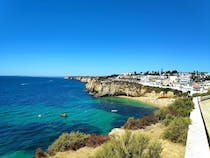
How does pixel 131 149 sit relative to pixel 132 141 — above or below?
below

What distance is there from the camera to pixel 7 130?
24.5 metres

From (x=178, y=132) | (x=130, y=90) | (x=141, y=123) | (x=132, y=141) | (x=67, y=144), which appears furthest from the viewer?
(x=130, y=90)

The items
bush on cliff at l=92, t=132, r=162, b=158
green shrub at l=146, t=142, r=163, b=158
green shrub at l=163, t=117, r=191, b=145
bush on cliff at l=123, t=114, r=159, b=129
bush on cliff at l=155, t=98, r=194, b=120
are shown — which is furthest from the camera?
bush on cliff at l=123, t=114, r=159, b=129

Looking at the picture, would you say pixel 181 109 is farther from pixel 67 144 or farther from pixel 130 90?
pixel 130 90

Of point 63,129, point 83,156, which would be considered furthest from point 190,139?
point 63,129

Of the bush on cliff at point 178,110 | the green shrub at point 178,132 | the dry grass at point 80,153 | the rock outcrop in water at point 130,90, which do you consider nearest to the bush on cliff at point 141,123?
the bush on cliff at point 178,110

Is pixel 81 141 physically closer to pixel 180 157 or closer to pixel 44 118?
pixel 180 157

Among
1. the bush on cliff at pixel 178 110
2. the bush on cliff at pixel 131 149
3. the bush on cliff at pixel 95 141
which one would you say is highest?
the bush on cliff at pixel 131 149

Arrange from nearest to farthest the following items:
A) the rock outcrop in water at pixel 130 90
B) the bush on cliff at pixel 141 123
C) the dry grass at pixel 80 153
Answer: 1. the dry grass at pixel 80 153
2. the bush on cliff at pixel 141 123
3. the rock outcrop in water at pixel 130 90

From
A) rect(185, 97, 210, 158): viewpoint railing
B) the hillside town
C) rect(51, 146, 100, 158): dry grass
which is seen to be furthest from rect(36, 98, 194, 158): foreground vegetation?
the hillside town

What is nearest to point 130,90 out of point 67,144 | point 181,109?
point 181,109

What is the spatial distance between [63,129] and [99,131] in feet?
16.2

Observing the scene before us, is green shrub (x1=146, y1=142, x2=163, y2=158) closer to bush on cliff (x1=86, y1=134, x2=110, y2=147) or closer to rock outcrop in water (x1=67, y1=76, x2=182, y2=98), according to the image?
bush on cliff (x1=86, y1=134, x2=110, y2=147)

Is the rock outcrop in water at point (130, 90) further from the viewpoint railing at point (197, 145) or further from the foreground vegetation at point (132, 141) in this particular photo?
the viewpoint railing at point (197, 145)
